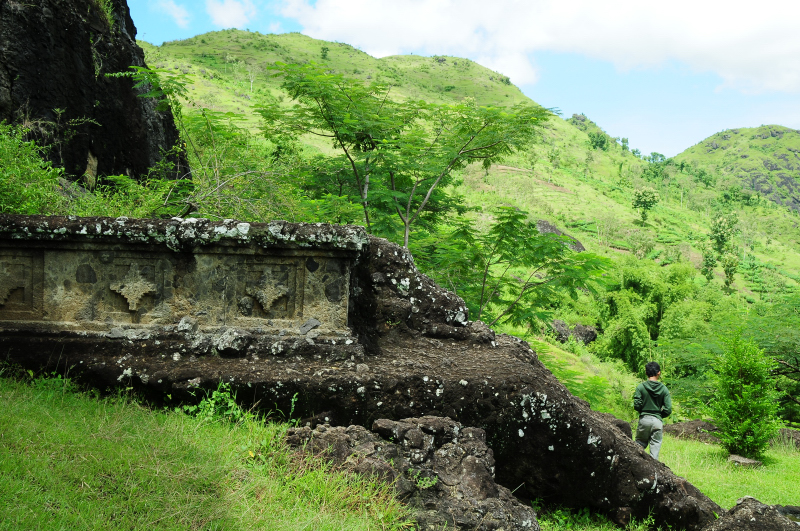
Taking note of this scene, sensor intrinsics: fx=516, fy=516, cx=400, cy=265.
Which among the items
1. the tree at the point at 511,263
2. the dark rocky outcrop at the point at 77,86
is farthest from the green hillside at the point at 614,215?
the dark rocky outcrop at the point at 77,86

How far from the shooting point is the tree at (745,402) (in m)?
10.6

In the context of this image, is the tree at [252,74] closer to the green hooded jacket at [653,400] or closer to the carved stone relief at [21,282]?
the carved stone relief at [21,282]

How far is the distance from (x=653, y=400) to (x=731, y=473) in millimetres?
3682

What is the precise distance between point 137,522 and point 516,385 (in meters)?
3.07

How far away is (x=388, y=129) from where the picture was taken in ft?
34.6

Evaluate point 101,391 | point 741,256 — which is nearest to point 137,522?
point 101,391

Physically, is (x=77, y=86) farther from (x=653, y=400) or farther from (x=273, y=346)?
(x=653, y=400)

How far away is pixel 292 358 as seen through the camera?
454 centimetres

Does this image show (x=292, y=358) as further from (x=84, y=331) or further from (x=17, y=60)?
(x=17, y=60)

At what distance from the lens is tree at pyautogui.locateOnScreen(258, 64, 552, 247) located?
31.4ft

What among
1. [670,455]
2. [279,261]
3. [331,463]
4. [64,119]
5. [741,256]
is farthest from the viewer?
[741,256]

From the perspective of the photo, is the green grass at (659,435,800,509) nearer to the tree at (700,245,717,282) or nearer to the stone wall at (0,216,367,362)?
the stone wall at (0,216,367,362)

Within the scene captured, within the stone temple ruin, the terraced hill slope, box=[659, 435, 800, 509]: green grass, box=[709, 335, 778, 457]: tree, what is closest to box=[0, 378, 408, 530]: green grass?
the stone temple ruin

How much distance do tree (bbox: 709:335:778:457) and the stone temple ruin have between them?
Result: 23.7 feet
